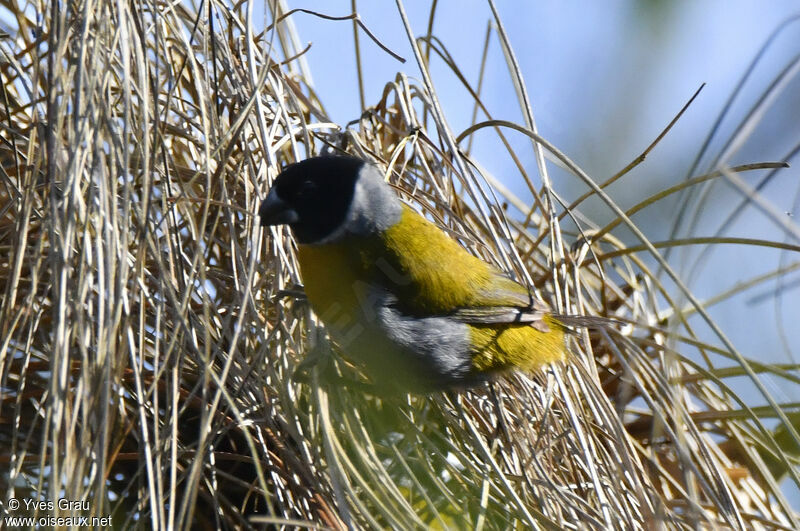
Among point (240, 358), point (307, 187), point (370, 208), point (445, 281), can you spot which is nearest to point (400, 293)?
point (445, 281)

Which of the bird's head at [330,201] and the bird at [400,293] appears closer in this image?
the bird's head at [330,201]

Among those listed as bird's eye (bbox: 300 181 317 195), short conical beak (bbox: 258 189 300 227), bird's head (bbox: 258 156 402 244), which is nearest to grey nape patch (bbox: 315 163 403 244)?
bird's head (bbox: 258 156 402 244)

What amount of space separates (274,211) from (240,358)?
1.10ft

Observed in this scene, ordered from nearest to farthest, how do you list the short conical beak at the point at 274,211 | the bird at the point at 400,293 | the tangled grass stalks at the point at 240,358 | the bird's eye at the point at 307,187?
the tangled grass stalks at the point at 240,358, the short conical beak at the point at 274,211, the bird's eye at the point at 307,187, the bird at the point at 400,293

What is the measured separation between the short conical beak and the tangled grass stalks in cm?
7

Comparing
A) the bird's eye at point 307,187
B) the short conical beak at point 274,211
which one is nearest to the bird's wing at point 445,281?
the bird's eye at point 307,187

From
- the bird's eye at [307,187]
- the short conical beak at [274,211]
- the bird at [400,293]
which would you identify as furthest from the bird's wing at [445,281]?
the short conical beak at [274,211]

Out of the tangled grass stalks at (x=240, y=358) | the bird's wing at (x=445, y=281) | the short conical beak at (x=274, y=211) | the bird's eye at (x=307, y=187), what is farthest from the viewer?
the bird's wing at (x=445, y=281)

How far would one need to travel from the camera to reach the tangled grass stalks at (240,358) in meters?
1.33

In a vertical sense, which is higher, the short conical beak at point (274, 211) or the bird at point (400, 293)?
the short conical beak at point (274, 211)

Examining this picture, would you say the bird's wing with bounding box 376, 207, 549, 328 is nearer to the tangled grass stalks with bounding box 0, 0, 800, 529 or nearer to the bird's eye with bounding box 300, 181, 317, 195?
the tangled grass stalks with bounding box 0, 0, 800, 529

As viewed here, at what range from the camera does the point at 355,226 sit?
215 centimetres

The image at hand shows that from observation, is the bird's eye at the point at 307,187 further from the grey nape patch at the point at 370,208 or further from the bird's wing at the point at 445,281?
the bird's wing at the point at 445,281

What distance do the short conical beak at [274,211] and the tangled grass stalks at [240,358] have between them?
0.07m
